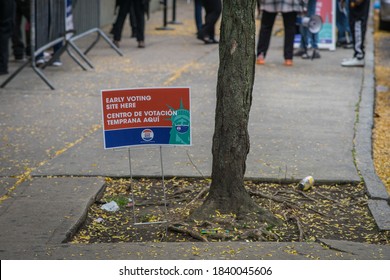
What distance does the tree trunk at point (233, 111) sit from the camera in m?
6.13

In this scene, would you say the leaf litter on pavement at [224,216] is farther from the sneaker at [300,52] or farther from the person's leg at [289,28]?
the sneaker at [300,52]

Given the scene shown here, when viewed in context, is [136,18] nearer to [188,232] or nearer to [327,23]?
[327,23]

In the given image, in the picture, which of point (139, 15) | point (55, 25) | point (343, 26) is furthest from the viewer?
point (343, 26)

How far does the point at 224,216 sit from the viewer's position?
623 cm

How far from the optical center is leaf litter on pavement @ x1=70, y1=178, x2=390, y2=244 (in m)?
6.04

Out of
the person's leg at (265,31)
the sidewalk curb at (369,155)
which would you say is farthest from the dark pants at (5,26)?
the sidewalk curb at (369,155)

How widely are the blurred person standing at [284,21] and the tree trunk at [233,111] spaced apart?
26.1 feet

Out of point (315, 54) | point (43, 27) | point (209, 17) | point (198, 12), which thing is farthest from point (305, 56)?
point (43, 27)

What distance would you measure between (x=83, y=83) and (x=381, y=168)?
539cm

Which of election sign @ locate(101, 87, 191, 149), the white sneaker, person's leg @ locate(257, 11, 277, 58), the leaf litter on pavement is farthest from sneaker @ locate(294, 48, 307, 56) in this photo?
election sign @ locate(101, 87, 191, 149)

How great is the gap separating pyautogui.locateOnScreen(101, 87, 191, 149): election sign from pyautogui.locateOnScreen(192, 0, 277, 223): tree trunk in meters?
0.26

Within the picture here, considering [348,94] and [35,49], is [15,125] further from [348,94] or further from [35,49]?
[348,94]

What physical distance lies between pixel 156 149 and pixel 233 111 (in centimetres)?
243

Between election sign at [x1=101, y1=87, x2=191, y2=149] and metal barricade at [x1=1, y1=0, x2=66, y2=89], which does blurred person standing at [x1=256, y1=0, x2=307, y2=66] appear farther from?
election sign at [x1=101, y1=87, x2=191, y2=149]
